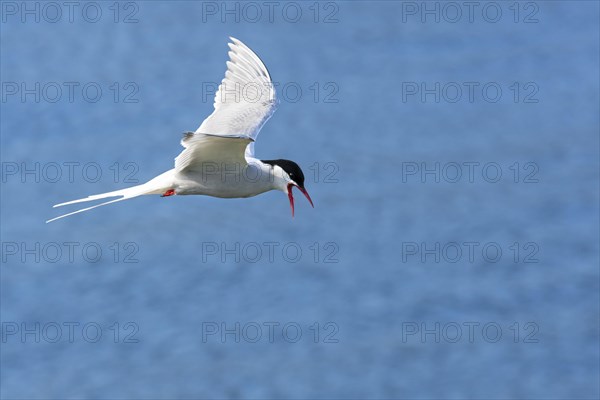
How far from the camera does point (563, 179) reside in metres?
20.3

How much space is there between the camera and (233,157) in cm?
1071

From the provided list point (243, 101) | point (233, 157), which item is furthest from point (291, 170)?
point (243, 101)

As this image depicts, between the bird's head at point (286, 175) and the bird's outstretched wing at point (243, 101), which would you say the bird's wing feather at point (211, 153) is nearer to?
the bird's outstretched wing at point (243, 101)

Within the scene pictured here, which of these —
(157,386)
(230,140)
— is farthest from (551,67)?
(230,140)

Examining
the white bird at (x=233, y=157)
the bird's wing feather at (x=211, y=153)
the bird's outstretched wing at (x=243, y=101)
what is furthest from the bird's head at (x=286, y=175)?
the bird's wing feather at (x=211, y=153)

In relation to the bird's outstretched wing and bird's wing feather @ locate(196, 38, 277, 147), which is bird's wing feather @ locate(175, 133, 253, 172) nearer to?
the bird's outstretched wing

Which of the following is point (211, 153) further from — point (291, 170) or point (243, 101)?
point (243, 101)

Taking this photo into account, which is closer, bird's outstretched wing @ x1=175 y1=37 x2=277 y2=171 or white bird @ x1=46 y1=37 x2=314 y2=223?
Result: white bird @ x1=46 y1=37 x2=314 y2=223

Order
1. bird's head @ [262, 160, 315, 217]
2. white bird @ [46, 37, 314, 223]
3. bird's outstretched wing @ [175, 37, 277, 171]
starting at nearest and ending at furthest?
white bird @ [46, 37, 314, 223] → bird's head @ [262, 160, 315, 217] → bird's outstretched wing @ [175, 37, 277, 171]

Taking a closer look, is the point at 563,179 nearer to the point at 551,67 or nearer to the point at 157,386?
the point at 551,67

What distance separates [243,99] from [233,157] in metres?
1.49

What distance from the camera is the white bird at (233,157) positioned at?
10.7m

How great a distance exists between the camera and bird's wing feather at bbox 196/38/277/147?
11727 mm

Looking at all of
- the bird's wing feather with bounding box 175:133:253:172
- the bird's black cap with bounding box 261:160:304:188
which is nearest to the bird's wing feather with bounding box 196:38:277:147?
the bird's black cap with bounding box 261:160:304:188
